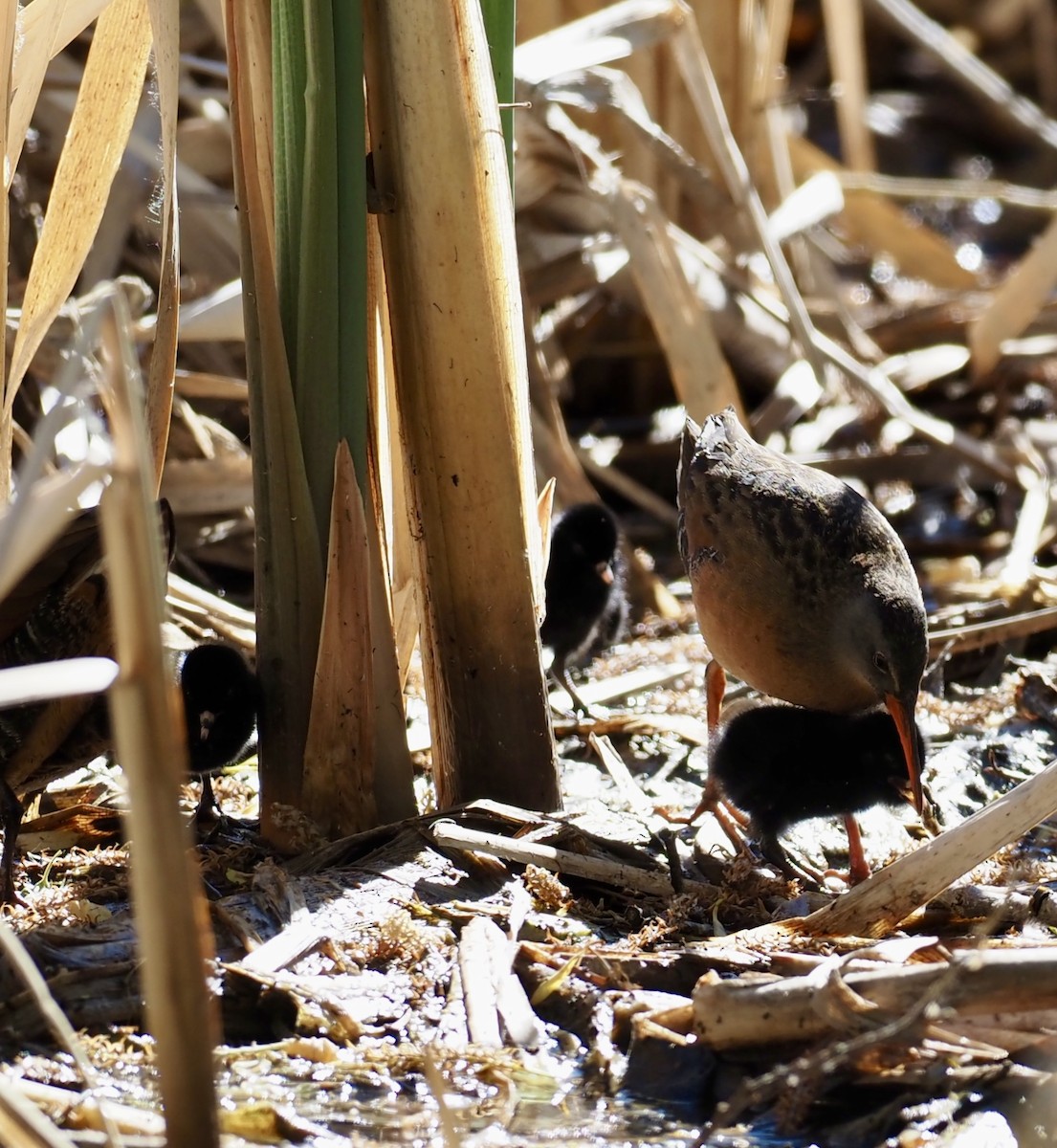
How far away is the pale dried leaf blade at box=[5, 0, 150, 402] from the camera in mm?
3254

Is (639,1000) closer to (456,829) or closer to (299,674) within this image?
(456,829)

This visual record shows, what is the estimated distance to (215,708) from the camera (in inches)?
138

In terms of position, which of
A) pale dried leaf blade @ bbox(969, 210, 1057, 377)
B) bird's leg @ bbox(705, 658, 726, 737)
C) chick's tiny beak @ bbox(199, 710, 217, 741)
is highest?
pale dried leaf blade @ bbox(969, 210, 1057, 377)

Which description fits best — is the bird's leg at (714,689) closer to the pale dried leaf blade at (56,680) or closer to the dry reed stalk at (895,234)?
the pale dried leaf blade at (56,680)

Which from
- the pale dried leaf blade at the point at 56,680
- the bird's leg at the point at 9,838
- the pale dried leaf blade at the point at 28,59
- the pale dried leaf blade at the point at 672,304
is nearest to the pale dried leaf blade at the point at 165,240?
the pale dried leaf blade at the point at 28,59

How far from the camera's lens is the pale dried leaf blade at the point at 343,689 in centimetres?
317

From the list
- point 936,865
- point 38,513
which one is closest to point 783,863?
point 936,865

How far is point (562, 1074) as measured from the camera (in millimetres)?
2736

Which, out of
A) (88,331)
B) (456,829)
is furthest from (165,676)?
(456,829)

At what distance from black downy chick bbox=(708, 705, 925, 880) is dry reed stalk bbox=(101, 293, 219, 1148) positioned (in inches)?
75.6

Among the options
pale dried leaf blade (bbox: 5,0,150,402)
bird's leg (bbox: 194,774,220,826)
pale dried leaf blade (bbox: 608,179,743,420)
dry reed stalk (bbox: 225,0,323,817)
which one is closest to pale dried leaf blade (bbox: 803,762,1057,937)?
dry reed stalk (bbox: 225,0,323,817)

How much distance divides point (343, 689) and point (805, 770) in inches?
44.9

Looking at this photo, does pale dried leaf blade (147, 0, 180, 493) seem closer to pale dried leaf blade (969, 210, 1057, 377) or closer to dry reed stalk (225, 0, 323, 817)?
dry reed stalk (225, 0, 323, 817)

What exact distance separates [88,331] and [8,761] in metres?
1.74
